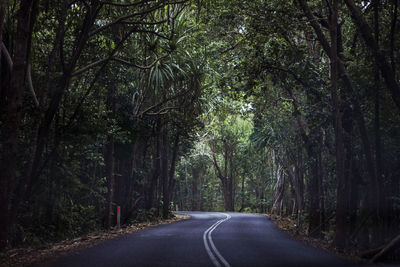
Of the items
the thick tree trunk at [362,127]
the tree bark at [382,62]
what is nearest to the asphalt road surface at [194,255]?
the thick tree trunk at [362,127]

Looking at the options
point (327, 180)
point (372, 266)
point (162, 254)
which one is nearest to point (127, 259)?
point (162, 254)

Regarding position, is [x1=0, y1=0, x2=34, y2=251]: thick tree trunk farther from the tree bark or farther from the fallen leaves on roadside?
the tree bark

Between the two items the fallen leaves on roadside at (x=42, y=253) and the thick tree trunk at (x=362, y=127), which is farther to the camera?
the thick tree trunk at (x=362, y=127)

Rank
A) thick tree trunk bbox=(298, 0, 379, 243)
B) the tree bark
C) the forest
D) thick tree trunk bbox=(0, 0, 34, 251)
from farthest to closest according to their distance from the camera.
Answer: thick tree trunk bbox=(298, 0, 379, 243), the forest, the tree bark, thick tree trunk bbox=(0, 0, 34, 251)

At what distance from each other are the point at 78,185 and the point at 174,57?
6.78 metres

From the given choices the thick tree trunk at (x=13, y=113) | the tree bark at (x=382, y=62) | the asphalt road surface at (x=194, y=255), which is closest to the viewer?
the asphalt road surface at (x=194, y=255)

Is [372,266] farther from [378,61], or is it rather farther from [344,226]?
[378,61]

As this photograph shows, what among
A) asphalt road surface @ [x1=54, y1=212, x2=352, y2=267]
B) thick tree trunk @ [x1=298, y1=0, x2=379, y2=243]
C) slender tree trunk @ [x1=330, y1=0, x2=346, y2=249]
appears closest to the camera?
asphalt road surface @ [x1=54, y1=212, x2=352, y2=267]

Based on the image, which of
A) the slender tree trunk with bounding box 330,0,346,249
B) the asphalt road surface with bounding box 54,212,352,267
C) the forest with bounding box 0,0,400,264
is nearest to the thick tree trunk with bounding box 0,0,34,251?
the forest with bounding box 0,0,400,264

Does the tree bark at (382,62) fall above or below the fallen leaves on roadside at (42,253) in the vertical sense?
above

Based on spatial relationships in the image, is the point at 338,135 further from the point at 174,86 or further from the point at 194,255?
the point at 174,86

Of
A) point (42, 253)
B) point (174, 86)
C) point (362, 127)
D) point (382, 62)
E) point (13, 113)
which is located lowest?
point (42, 253)

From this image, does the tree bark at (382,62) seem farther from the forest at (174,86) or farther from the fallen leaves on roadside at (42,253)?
the fallen leaves on roadside at (42,253)

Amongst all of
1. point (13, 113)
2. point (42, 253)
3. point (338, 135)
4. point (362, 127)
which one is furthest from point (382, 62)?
point (42, 253)
